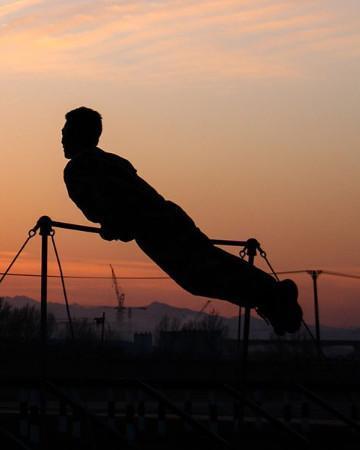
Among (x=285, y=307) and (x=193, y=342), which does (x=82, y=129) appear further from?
(x=193, y=342)

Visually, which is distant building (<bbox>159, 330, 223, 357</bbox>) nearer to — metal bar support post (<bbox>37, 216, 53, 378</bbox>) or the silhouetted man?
metal bar support post (<bbox>37, 216, 53, 378</bbox>)

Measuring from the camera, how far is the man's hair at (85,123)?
9703 mm

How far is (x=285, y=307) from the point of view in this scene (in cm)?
943

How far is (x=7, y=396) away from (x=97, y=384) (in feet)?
109

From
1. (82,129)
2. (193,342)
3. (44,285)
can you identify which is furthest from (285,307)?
(193,342)

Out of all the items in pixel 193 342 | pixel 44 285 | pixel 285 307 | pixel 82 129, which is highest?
pixel 193 342

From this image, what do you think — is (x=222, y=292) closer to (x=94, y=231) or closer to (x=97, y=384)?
(x=97, y=384)

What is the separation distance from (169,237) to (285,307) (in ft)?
3.11

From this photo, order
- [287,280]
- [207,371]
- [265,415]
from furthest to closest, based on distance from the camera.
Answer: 1. [207,371]
2. [265,415]
3. [287,280]

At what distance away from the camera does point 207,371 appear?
40125 mm

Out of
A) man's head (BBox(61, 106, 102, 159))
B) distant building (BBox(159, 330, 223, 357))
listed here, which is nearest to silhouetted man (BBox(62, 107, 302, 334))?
man's head (BBox(61, 106, 102, 159))

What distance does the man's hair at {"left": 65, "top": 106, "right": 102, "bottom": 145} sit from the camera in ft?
31.8

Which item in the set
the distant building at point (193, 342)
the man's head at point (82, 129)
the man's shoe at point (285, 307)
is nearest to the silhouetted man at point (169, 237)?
the man's shoe at point (285, 307)

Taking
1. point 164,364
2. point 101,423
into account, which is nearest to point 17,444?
point 101,423
